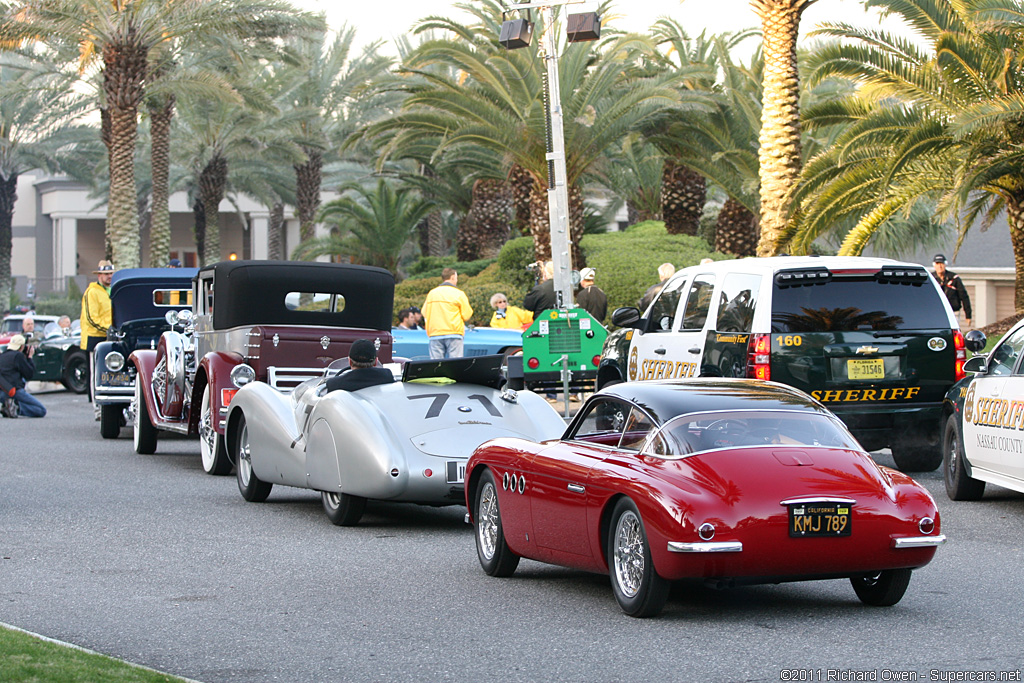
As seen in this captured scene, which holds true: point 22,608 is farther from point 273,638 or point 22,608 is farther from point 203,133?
point 203,133

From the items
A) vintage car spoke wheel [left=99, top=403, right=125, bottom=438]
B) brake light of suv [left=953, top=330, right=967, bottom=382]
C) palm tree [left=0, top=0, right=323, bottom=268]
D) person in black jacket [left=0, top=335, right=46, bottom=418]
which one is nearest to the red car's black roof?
brake light of suv [left=953, top=330, right=967, bottom=382]

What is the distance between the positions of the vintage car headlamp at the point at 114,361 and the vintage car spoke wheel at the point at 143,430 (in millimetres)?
1330

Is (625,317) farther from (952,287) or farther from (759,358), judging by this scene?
(952,287)

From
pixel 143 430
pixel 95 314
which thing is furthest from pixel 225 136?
pixel 143 430

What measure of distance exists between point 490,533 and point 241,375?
560 cm

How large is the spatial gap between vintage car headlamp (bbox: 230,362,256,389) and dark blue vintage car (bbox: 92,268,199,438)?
4542 mm

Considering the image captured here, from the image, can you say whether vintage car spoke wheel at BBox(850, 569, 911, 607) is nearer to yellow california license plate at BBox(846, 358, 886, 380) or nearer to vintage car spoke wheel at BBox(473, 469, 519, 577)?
vintage car spoke wheel at BBox(473, 469, 519, 577)

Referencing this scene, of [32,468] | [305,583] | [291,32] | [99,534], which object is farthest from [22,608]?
[291,32]

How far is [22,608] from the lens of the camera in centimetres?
719

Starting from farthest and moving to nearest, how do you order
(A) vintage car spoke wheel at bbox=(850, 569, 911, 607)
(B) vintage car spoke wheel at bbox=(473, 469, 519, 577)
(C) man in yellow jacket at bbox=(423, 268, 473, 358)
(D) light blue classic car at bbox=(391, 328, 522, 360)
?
(D) light blue classic car at bbox=(391, 328, 522, 360), (C) man in yellow jacket at bbox=(423, 268, 473, 358), (B) vintage car spoke wheel at bbox=(473, 469, 519, 577), (A) vintage car spoke wheel at bbox=(850, 569, 911, 607)

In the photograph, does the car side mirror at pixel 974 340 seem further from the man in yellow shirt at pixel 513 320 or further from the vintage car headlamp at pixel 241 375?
the man in yellow shirt at pixel 513 320

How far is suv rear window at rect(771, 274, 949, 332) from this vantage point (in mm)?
11984

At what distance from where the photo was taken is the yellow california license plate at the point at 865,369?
39.3 ft

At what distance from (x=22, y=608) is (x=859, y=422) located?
24.5 ft
